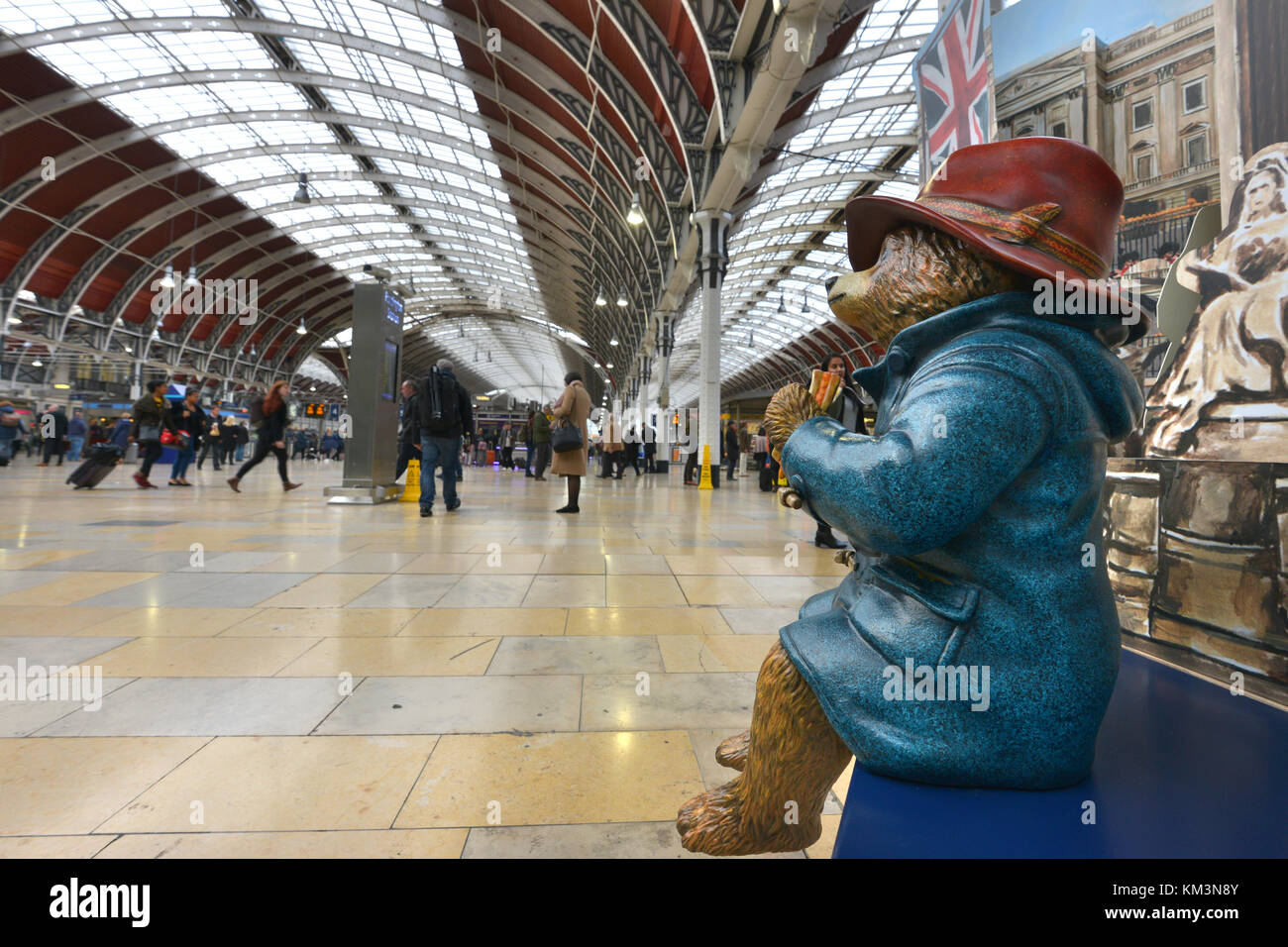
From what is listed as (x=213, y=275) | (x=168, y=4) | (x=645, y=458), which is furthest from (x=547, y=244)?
(x=213, y=275)

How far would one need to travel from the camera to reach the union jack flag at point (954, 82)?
7.95 feet

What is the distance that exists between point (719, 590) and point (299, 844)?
9.63ft

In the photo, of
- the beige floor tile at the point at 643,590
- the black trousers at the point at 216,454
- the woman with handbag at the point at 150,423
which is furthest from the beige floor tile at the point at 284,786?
the black trousers at the point at 216,454

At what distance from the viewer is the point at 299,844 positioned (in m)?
1.33

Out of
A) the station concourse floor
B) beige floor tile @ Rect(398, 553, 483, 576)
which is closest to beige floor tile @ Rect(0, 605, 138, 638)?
the station concourse floor

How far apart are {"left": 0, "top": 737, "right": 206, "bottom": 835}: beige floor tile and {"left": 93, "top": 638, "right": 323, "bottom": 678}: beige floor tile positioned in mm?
558

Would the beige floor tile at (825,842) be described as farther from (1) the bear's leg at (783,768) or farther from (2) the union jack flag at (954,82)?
(2) the union jack flag at (954,82)

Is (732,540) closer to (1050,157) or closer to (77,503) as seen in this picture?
(1050,157)

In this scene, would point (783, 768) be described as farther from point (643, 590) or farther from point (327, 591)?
point (327, 591)

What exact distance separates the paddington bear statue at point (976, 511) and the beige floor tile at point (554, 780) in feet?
2.01

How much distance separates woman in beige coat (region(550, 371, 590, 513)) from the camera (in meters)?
7.85

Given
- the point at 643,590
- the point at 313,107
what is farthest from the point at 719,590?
the point at 313,107

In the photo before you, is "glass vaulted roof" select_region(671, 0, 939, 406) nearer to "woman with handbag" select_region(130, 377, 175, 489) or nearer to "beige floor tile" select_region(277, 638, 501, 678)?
A: "beige floor tile" select_region(277, 638, 501, 678)

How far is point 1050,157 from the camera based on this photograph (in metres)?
0.95
